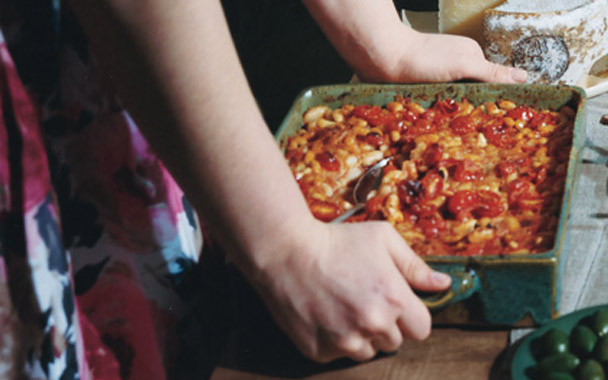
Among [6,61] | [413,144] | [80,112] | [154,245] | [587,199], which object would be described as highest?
[6,61]

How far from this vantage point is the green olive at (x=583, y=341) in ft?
2.41

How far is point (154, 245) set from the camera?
1.02 meters

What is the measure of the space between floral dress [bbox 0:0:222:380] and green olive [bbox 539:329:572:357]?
20.2 inches

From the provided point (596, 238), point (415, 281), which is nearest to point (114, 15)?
point (415, 281)

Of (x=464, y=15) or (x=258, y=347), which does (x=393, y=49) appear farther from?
(x=258, y=347)

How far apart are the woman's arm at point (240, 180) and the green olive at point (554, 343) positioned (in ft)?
0.42

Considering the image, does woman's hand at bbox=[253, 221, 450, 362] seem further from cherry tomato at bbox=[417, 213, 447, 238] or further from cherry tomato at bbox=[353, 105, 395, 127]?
cherry tomato at bbox=[353, 105, 395, 127]

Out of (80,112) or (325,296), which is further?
(80,112)

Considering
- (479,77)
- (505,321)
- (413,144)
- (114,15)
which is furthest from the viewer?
(479,77)

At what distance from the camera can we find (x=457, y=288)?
2.67 feet

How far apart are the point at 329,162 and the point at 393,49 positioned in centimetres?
28

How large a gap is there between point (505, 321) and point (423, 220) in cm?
19

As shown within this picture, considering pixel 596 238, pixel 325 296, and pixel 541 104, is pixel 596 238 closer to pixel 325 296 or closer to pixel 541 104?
pixel 541 104

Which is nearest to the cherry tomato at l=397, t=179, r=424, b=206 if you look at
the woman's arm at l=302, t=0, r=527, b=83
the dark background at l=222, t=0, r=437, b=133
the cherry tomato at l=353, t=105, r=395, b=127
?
the cherry tomato at l=353, t=105, r=395, b=127
